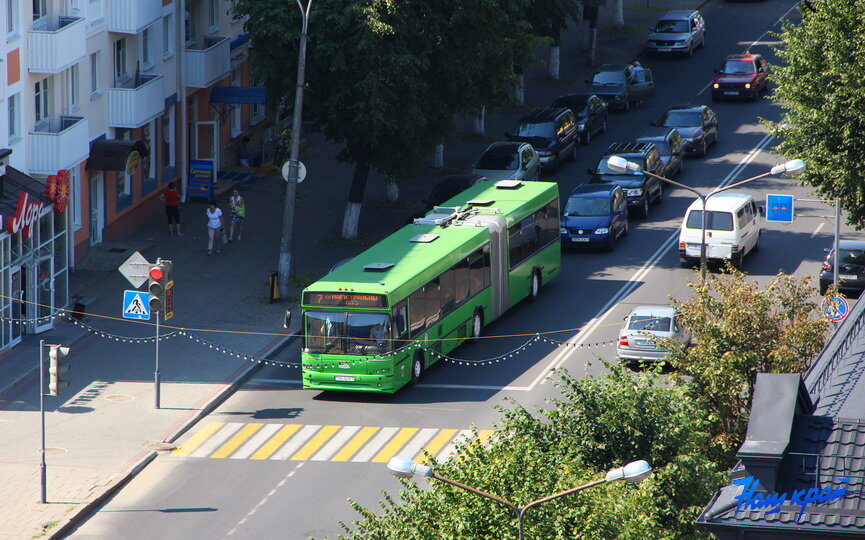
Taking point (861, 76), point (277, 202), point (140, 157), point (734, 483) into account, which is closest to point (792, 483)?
point (734, 483)

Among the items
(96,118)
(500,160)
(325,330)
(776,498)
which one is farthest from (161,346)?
(776,498)

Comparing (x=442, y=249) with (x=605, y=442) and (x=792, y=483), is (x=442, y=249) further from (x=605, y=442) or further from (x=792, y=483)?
(x=792, y=483)

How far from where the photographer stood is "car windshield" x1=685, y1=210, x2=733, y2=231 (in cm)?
4315

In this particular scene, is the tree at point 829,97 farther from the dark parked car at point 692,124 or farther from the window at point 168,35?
the window at point 168,35

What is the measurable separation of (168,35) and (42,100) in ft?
31.6

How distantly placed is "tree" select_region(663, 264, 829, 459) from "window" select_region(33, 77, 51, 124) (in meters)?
19.9

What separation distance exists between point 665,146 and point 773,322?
78.5 feet

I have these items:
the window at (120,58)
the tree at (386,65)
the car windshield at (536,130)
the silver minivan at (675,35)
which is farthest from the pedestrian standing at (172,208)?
the silver minivan at (675,35)

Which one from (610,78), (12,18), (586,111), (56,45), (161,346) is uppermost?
(12,18)

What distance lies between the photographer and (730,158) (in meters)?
55.7

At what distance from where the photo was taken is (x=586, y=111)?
57344 mm

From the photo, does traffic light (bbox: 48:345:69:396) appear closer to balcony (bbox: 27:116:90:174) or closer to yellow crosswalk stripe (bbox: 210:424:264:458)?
→ yellow crosswalk stripe (bbox: 210:424:264:458)

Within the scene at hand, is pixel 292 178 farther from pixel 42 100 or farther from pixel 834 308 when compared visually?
pixel 834 308

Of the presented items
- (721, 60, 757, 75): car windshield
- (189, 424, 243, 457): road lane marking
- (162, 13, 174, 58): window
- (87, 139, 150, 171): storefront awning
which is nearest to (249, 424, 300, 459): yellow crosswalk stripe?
(189, 424, 243, 457): road lane marking
